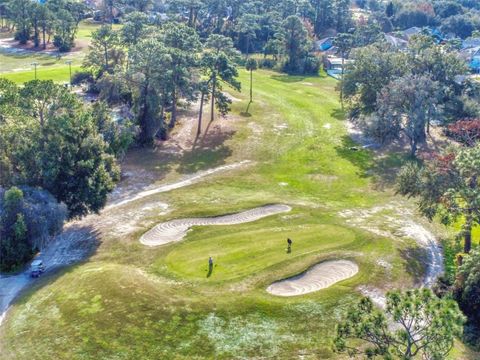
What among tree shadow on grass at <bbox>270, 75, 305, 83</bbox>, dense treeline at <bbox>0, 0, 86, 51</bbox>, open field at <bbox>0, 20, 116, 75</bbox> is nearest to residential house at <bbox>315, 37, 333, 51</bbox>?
tree shadow on grass at <bbox>270, 75, 305, 83</bbox>

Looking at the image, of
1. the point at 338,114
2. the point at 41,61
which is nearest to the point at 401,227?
→ the point at 338,114

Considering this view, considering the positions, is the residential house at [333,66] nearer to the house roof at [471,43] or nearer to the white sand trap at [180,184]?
the house roof at [471,43]

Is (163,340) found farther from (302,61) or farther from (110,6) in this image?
(110,6)

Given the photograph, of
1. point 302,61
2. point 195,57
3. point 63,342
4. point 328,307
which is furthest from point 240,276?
point 302,61

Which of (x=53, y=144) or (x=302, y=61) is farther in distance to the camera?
(x=302, y=61)

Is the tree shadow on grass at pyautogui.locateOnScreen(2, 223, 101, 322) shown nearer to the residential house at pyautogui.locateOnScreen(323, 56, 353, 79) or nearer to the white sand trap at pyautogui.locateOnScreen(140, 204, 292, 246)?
the white sand trap at pyautogui.locateOnScreen(140, 204, 292, 246)
